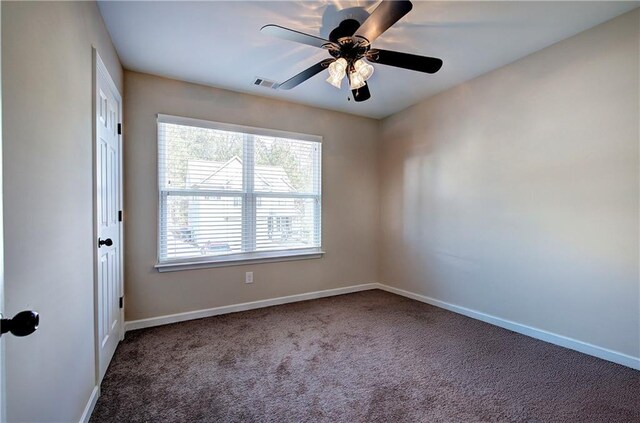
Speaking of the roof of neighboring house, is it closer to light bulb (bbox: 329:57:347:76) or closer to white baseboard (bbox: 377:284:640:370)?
light bulb (bbox: 329:57:347:76)

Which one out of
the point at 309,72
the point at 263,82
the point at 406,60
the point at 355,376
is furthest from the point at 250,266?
the point at 406,60

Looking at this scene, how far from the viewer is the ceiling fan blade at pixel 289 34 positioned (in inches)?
68.7

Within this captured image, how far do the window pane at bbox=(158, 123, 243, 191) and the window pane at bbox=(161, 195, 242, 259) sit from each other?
163 mm

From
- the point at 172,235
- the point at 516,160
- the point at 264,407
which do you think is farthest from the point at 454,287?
the point at 172,235

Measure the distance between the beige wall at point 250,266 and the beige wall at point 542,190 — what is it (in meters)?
0.77

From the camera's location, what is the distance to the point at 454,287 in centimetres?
344

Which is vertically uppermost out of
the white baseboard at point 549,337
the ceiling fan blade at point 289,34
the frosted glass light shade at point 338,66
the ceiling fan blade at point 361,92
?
the ceiling fan blade at point 289,34

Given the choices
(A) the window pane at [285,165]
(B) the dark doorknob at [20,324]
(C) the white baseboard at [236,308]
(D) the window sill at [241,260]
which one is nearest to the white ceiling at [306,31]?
(A) the window pane at [285,165]

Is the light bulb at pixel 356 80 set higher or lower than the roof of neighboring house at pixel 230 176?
higher

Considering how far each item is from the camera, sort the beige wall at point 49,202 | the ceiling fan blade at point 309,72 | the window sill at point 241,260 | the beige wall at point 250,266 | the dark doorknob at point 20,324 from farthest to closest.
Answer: the window sill at point 241,260, the beige wall at point 250,266, the ceiling fan blade at point 309,72, the beige wall at point 49,202, the dark doorknob at point 20,324

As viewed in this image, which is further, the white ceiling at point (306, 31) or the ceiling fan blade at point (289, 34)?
the white ceiling at point (306, 31)

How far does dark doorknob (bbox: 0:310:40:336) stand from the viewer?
71 centimetres

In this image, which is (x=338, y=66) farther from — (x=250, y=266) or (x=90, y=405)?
(x=90, y=405)

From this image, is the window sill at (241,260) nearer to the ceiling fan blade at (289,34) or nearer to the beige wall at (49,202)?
the beige wall at (49,202)
